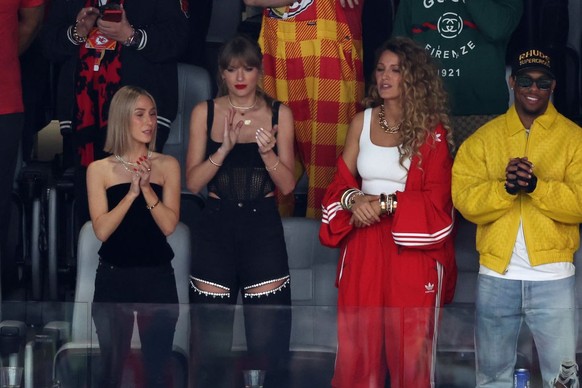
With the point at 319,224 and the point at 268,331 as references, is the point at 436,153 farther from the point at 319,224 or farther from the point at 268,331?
the point at 268,331

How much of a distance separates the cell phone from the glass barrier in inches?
61.3

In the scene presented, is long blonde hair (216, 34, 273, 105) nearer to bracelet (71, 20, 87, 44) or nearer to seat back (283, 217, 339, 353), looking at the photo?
seat back (283, 217, 339, 353)

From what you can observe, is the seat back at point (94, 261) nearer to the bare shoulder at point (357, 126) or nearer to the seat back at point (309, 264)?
the seat back at point (309, 264)

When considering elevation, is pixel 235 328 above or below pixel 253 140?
below

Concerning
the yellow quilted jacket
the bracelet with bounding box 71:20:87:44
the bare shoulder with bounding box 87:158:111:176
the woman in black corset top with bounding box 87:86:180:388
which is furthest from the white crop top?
the bracelet with bounding box 71:20:87:44

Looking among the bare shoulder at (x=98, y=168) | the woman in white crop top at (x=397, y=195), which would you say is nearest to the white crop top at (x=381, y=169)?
the woman in white crop top at (x=397, y=195)

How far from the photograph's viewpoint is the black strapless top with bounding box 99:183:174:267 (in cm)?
565

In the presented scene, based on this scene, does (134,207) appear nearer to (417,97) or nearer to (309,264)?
(309,264)

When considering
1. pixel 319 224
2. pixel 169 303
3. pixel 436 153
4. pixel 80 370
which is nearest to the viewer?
pixel 80 370

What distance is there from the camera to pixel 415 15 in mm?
6602

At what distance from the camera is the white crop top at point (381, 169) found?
5.89 m

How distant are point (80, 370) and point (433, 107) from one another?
5.84 feet

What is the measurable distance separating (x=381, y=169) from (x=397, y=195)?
0.49 feet

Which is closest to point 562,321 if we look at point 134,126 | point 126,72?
point 134,126
